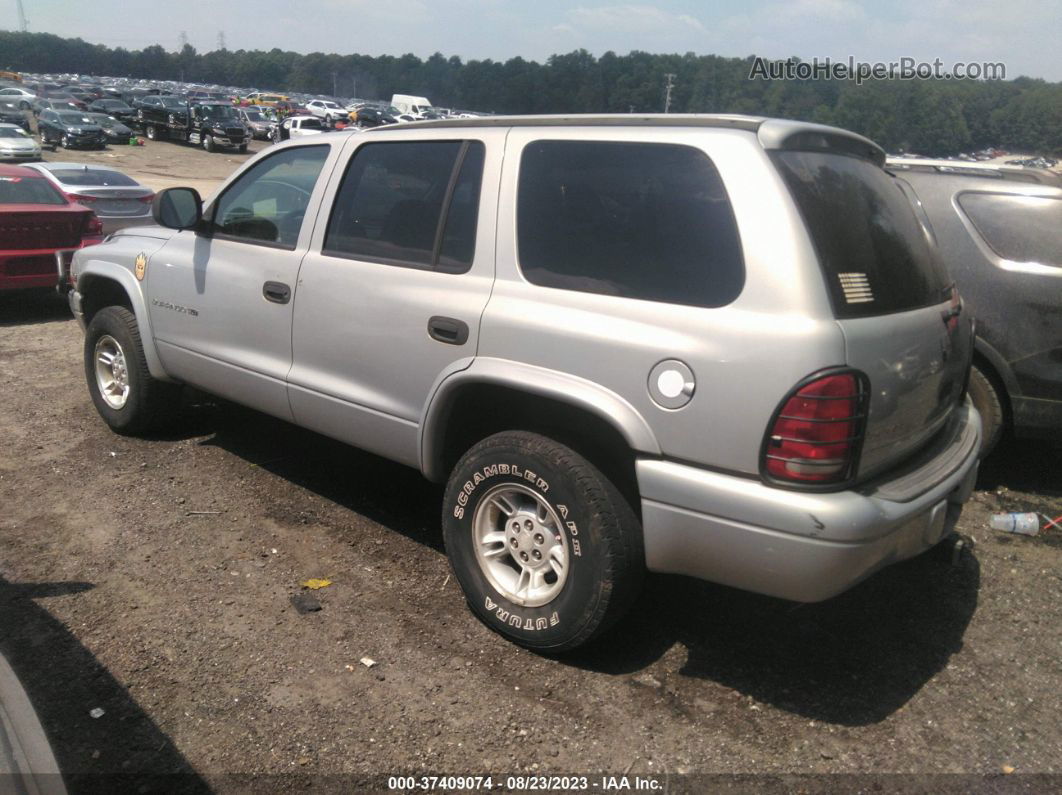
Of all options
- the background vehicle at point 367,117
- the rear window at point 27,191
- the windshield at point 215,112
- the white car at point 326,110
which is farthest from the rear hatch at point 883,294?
the white car at point 326,110

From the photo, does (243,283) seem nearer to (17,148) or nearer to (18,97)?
(17,148)

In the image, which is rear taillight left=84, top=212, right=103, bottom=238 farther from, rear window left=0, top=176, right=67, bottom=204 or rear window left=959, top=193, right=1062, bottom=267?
rear window left=959, top=193, right=1062, bottom=267

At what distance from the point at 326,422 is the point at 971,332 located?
9.37 feet

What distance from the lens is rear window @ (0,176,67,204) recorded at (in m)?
8.88

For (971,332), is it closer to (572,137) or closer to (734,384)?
(734,384)

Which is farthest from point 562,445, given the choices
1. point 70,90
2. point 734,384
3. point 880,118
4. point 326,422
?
point 70,90

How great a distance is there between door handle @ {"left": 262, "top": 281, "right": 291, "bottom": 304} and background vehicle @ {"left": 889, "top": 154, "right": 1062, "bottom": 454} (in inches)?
130

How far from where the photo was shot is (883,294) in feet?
9.56

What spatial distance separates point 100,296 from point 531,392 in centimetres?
374

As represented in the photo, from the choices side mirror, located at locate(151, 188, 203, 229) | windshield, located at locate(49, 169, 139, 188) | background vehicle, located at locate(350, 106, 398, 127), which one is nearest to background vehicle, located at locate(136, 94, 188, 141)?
background vehicle, located at locate(350, 106, 398, 127)

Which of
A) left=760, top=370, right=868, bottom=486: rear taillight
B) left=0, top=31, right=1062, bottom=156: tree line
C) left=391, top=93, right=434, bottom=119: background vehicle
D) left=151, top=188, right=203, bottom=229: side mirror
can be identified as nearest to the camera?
left=760, top=370, right=868, bottom=486: rear taillight

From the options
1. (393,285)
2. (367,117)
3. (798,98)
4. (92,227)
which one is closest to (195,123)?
(367,117)

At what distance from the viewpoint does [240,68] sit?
481 feet

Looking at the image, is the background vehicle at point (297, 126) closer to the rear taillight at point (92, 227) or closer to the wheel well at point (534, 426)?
the rear taillight at point (92, 227)
